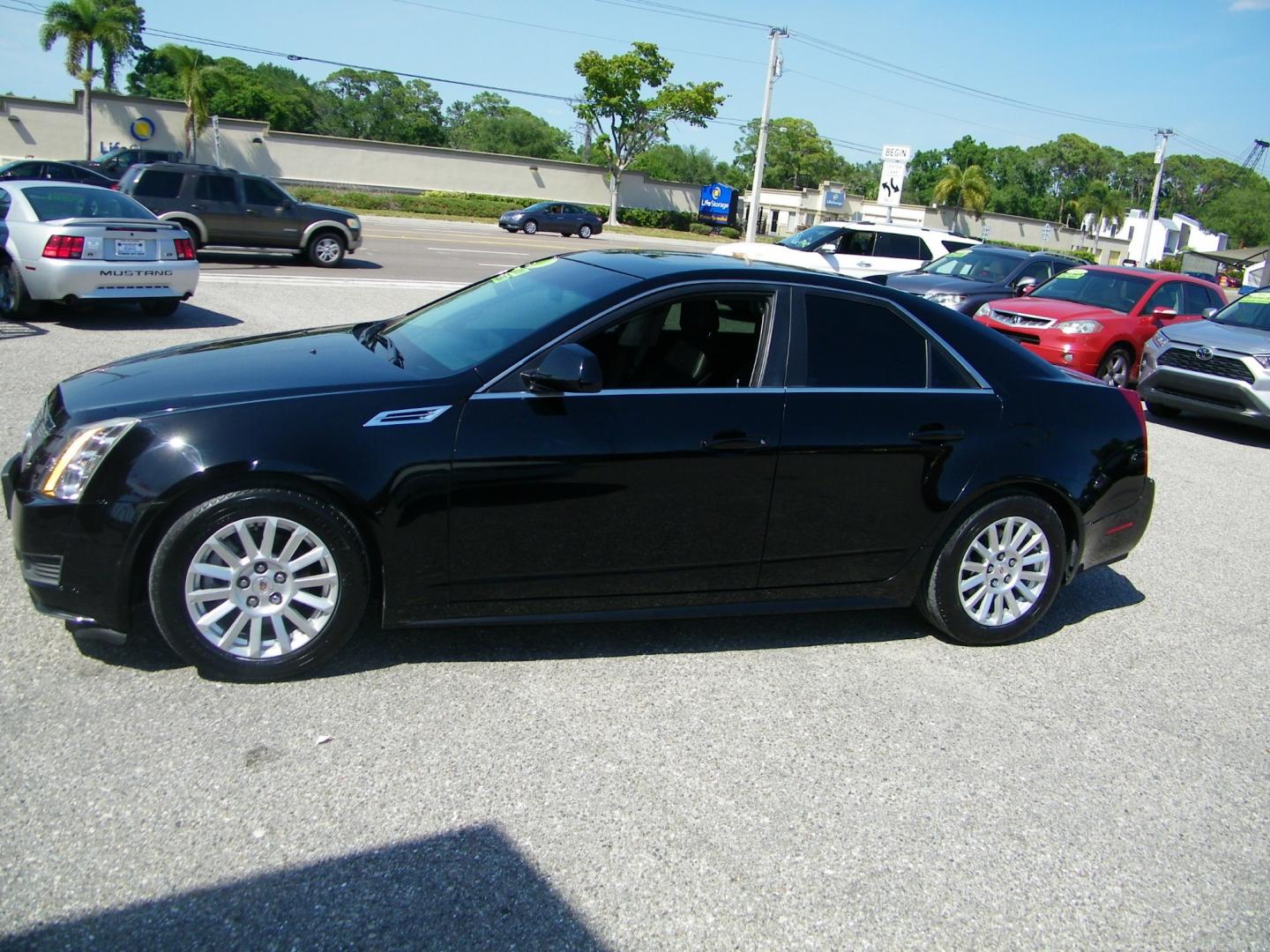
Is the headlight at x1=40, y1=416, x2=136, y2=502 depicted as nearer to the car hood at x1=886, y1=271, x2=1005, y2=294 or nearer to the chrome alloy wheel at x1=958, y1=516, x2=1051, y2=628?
the chrome alloy wheel at x1=958, y1=516, x2=1051, y2=628

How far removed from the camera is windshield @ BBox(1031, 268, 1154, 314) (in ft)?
43.4

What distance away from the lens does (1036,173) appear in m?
130

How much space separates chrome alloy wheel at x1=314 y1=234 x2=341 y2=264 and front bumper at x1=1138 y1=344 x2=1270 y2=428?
47.0ft

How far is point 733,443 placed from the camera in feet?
13.8

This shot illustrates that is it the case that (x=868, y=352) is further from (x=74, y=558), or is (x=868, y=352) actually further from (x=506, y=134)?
(x=506, y=134)

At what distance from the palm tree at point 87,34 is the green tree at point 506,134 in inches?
2473

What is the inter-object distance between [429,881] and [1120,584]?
463 cm

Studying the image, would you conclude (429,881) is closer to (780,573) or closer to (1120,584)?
(780,573)

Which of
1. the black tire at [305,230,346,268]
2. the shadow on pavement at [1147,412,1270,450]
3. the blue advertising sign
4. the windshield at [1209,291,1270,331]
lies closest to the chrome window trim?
the shadow on pavement at [1147,412,1270,450]

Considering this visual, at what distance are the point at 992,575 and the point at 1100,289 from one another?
33.4 ft

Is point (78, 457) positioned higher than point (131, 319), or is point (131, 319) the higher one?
point (78, 457)

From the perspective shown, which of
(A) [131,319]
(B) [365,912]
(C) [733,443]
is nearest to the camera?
(B) [365,912]

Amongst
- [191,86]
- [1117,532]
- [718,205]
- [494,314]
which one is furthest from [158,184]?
[718,205]

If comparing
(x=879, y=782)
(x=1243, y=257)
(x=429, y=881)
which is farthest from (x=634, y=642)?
(x=1243, y=257)
